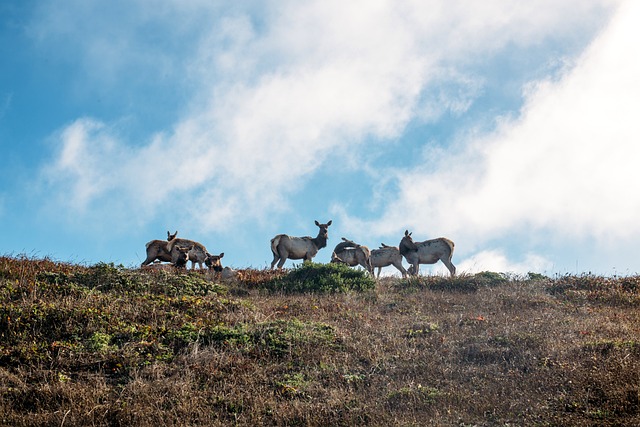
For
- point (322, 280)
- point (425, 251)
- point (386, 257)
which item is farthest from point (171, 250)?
point (425, 251)

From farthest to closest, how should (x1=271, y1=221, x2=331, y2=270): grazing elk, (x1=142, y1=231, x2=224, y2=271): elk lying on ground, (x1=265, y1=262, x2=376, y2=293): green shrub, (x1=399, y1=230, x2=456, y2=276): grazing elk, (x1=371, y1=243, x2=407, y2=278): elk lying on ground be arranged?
(x1=371, y1=243, x2=407, y2=278): elk lying on ground < (x1=399, y1=230, x2=456, y2=276): grazing elk < (x1=271, y1=221, x2=331, y2=270): grazing elk < (x1=142, y1=231, x2=224, y2=271): elk lying on ground < (x1=265, y1=262, x2=376, y2=293): green shrub

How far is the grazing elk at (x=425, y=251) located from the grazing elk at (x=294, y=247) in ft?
12.3

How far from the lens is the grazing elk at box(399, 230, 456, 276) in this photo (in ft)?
92.4

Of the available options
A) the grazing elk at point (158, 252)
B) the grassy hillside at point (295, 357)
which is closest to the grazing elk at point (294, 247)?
the grazing elk at point (158, 252)

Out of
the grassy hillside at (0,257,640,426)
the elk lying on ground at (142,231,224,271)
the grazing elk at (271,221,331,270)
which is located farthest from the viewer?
the grazing elk at (271,221,331,270)

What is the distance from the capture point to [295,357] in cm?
1133

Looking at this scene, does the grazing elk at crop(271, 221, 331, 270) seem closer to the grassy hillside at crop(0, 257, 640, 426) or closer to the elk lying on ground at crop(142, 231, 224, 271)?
the elk lying on ground at crop(142, 231, 224, 271)

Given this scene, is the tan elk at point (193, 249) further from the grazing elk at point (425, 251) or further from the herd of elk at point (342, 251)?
the grazing elk at point (425, 251)

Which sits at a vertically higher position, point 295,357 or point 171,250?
point 171,250

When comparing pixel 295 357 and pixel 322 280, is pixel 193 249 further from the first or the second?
pixel 295 357

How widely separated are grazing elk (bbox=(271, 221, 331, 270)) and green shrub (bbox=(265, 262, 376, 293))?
651 cm

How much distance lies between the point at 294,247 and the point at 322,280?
325 inches

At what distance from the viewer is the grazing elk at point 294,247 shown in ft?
86.2

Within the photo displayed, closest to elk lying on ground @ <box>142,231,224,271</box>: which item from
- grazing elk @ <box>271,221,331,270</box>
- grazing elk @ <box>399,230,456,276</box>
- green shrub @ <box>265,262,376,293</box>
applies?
grazing elk @ <box>271,221,331,270</box>
